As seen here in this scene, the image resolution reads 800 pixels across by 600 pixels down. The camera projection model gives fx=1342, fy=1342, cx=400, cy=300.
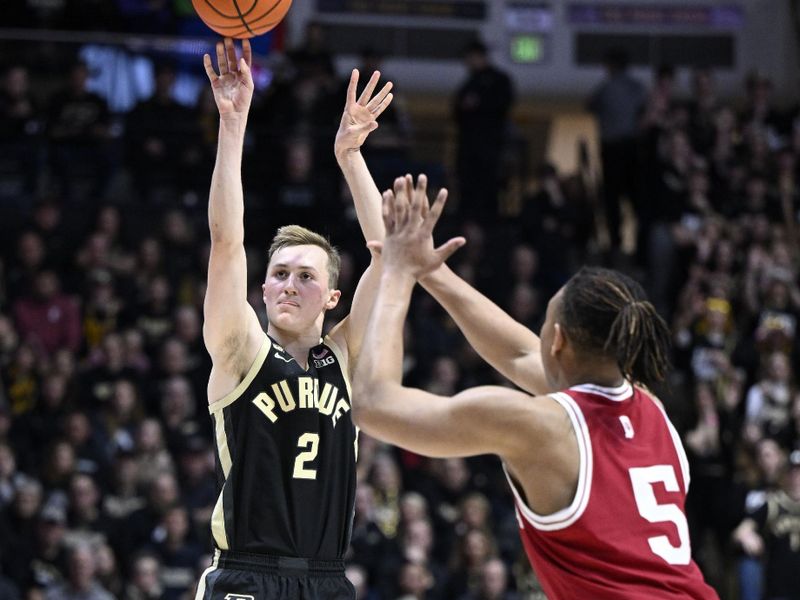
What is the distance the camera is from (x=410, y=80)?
61.5 ft

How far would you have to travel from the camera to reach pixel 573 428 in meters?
3.62

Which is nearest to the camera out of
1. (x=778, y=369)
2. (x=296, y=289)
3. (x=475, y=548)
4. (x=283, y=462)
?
(x=283, y=462)

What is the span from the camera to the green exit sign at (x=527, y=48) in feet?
62.4

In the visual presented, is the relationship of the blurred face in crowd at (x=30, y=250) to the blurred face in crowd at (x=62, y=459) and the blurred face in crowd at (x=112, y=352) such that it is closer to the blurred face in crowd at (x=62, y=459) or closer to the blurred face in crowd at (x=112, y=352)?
→ the blurred face in crowd at (x=112, y=352)

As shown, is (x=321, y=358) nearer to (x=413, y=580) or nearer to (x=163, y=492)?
(x=413, y=580)

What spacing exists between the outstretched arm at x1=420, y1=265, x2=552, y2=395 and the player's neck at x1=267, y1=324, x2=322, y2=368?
0.87 metres

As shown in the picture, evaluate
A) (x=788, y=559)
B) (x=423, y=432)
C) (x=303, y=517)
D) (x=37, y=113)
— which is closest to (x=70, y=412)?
(x=37, y=113)

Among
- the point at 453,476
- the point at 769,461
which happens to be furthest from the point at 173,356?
the point at 769,461

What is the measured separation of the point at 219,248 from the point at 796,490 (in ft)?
25.5

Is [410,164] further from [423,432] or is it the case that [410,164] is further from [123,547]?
[423,432]

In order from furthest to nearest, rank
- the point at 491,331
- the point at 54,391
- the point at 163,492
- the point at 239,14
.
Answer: the point at 54,391
the point at 163,492
the point at 239,14
the point at 491,331

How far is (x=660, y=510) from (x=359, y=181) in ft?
6.49

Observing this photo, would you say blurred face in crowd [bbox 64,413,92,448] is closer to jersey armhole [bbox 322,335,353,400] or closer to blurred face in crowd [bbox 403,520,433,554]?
blurred face in crowd [bbox 403,520,433,554]

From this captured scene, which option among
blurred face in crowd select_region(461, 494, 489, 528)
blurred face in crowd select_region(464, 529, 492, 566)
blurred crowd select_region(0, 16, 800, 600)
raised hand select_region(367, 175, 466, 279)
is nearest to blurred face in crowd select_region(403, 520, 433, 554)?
blurred crowd select_region(0, 16, 800, 600)
